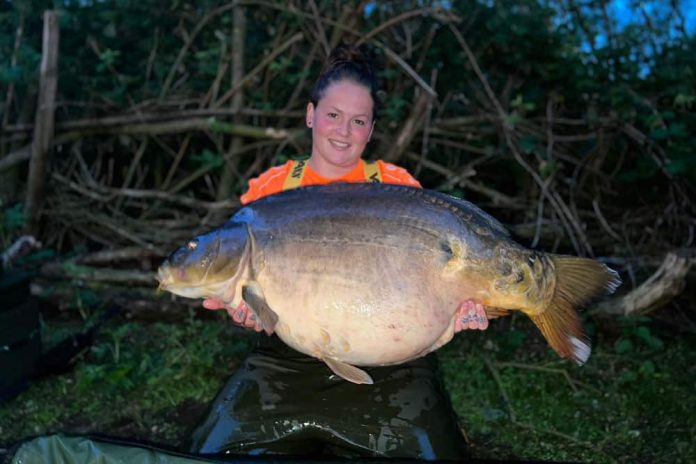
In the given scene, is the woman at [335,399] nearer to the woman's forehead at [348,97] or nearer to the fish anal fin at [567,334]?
the woman's forehead at [348,97]

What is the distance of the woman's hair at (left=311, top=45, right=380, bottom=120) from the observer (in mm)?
2387

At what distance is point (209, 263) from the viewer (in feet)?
6.29

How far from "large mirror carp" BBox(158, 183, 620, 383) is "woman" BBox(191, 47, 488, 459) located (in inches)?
5.5

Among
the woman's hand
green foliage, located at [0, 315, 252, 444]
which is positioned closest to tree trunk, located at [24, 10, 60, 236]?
Answer: green foliage, located at [0, 315, 252, 444]

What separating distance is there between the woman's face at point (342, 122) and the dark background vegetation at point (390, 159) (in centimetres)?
126

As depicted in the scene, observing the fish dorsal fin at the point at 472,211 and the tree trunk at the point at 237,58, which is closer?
the fish dorsal fin at the point at 472,211

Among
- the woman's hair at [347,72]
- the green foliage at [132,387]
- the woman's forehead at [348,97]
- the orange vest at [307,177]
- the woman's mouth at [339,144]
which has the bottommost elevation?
the green foliage at [132,387]

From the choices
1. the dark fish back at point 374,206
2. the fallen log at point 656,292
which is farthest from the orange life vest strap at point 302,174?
the fallen log at point 656,292

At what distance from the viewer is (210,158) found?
15.2 feet

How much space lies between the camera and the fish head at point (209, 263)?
192 cm

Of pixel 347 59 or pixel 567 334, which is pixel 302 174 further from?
pixel 567 334

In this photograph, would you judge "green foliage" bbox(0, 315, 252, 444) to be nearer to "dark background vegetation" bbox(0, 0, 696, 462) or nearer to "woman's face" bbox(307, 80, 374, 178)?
"dark background vegetation" bbox(0, 0, 696, 462)

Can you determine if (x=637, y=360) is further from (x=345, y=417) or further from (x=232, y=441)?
(x=232, y=441)

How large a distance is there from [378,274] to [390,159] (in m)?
2.45
